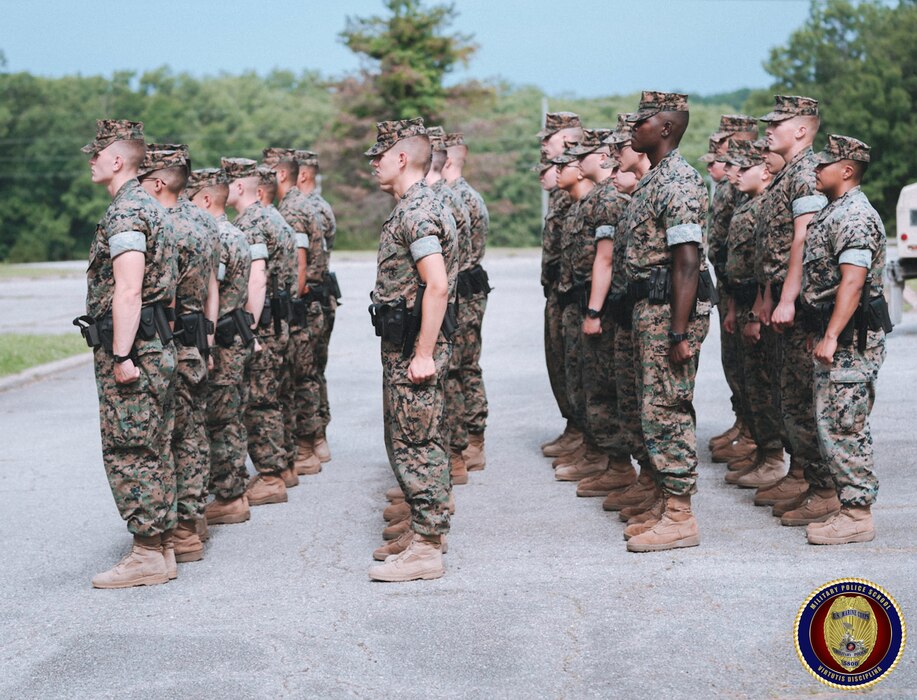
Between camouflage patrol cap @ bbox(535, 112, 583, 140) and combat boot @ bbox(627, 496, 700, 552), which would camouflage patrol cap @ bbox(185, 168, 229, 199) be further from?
combat boot @ bbox(627, 496, 700, 552)

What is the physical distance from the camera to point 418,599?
5.74 meters

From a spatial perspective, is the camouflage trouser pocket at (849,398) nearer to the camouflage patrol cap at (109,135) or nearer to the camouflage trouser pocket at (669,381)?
the camouflage trouser pocket at (669,381)

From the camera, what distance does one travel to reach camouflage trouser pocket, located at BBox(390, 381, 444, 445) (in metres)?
6.05

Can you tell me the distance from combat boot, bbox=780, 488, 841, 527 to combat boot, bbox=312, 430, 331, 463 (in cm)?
366

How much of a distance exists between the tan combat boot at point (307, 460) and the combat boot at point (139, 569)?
8.35ft

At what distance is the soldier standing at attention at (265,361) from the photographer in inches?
312

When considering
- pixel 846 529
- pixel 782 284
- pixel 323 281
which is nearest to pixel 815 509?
pixel 846 529

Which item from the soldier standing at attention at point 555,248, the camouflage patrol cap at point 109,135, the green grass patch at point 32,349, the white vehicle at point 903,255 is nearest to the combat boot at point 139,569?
the camouflage patrol cap at point 109,135

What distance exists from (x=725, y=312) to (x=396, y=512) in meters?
2.91

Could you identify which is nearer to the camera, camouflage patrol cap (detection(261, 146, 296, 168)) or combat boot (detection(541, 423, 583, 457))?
camouflage patrol cap (detection(261, 146, 296, 168))

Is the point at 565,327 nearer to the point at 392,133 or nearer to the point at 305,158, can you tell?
the point at 305,158

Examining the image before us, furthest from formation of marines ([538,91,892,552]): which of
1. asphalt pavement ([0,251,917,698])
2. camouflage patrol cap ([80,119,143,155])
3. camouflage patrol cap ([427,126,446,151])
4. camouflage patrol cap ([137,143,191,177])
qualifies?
camouflage patrol cap ([80,119,143,155])

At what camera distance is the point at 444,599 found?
18.8ft

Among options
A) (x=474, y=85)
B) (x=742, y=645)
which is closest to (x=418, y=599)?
(x=742, y=645)
